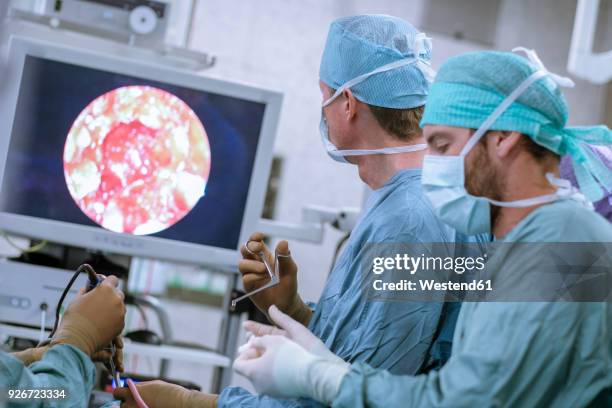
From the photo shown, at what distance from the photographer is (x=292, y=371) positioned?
1298 mm

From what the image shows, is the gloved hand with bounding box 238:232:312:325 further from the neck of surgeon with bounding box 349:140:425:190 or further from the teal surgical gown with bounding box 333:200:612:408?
the teal surgical gown with bounding box 333:200:612:408

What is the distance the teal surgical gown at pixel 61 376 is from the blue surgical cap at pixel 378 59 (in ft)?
2.66

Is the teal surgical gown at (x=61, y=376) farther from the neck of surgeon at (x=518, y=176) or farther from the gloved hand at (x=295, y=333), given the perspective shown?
the neck of surgeon at (x=518, y=176)

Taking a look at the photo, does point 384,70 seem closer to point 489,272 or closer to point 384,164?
point 384,164

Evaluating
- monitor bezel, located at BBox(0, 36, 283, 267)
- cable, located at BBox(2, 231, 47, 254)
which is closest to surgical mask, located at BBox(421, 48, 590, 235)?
monitor bezel, located at BBox(0, 36, 283, 267)

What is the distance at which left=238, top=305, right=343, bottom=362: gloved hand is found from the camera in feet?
4.64

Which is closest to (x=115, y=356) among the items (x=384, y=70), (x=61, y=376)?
(x=61, y=376)

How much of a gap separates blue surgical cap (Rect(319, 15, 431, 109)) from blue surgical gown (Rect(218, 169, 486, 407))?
18 centimetres

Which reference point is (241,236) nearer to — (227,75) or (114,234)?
(114,234)

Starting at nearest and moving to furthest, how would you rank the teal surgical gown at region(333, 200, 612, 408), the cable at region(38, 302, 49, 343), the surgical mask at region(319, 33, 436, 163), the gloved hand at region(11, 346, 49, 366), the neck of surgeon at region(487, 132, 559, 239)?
the teal surgical gown at region(333, 200, 612, 408), the neck of surgeon at region(487, 132, 559, 239), the gloved hand at region(11, 346, 49, 366), the surgical mask at region(319, 33, 436, 163), the cable at region(38, 302, 49, 343)

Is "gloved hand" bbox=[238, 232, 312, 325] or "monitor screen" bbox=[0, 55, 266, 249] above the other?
"monitor screen" bbox=[0, 55, 266, 249]

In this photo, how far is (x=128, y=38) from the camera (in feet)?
9.70

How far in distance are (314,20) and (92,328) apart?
4.59 metres

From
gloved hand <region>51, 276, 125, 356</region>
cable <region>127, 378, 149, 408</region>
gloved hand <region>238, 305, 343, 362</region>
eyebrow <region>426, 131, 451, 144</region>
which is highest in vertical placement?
eyebrow <region>426, 131, 451, 144</region>
